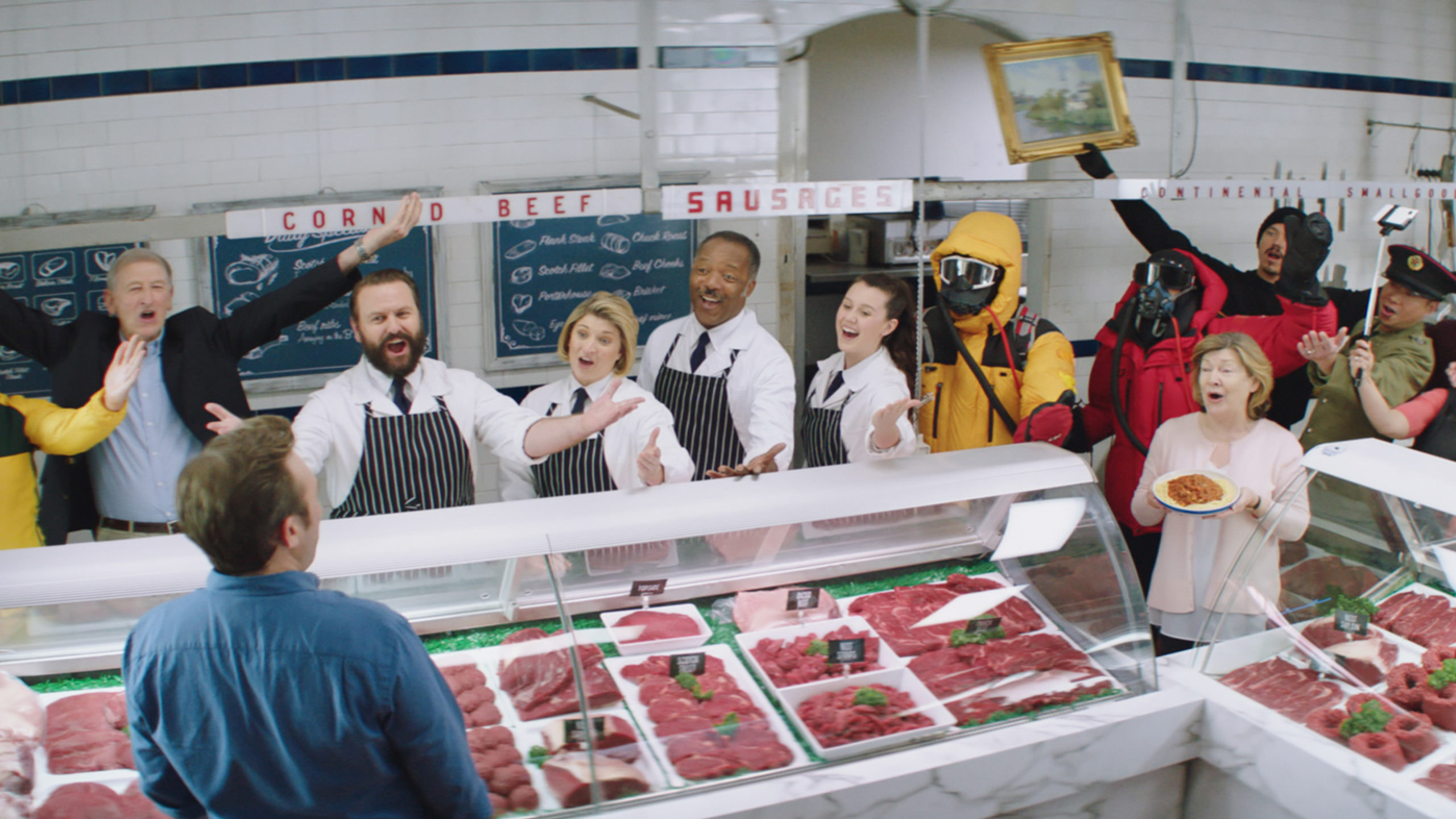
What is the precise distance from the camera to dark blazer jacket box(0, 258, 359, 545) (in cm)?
353

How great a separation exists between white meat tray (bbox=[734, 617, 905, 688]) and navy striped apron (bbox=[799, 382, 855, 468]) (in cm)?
99

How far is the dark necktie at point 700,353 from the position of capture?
4.12m

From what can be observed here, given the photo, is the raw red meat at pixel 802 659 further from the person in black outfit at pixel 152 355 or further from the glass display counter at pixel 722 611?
the person in black outfit at pixel 152 355

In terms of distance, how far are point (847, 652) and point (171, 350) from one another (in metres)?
2.48

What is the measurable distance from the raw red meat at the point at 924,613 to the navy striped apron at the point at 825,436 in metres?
0.87

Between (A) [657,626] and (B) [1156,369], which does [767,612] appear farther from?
(B) [1156,369]

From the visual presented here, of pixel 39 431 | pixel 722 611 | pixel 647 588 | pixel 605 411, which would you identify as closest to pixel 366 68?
pixel 39 431

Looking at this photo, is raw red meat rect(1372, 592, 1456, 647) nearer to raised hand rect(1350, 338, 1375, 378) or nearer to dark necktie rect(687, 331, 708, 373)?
raised hand rect(1350, 338, 1375, 378)

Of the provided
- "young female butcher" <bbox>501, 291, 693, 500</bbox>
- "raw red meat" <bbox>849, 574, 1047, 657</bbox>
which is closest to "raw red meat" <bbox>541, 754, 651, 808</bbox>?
"raw red meat" <bbox>849, 574, 1047, 657</bbox>

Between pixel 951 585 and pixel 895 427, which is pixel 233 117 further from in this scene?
pixel 951 585

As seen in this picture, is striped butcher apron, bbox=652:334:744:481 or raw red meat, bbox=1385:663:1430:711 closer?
raw red meat, bbox=1385:663:1430:711

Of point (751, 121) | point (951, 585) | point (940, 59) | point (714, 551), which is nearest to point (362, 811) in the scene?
point (714, 551)

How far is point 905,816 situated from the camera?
242 centimetres

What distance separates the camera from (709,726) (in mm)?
2521
